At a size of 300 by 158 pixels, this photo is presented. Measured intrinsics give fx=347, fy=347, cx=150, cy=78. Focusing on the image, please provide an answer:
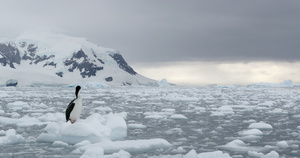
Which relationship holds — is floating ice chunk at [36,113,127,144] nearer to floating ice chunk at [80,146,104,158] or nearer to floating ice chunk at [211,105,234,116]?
floating ice chunk at [80,146,104,158]

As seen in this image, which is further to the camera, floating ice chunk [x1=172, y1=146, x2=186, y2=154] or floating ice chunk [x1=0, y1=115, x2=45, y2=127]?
floating ice chunk [x1=0, y1=115, x2=45, y2=127]

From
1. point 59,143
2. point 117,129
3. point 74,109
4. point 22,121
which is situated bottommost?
point 59,143

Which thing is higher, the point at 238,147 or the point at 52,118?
the point at 52,118

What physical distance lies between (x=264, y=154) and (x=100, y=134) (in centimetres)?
397

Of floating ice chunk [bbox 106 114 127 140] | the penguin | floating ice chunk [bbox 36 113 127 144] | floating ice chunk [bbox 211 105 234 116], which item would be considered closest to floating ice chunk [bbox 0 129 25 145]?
floating ice chunk [bbox 36 113 127 144]

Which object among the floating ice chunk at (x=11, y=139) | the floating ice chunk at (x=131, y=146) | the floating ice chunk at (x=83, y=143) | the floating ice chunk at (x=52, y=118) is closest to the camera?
the floating ice chunk at (x=131, y=146)

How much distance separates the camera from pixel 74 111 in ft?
31.3

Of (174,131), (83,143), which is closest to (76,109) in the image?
(83,143)

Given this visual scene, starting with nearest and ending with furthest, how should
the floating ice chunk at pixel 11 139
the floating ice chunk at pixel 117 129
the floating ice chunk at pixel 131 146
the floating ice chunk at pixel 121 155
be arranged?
the floating ice chunk at pixel 121 155 < the floating ice chunk at pixel 131 146 < the floating ice chunk at pixel 11 139 < the floating ice chunk at pixel 117 129

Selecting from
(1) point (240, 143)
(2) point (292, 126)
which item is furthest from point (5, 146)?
(2) point (292, 126)

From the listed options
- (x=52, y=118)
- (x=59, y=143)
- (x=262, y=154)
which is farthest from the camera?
(x=52, y=118)

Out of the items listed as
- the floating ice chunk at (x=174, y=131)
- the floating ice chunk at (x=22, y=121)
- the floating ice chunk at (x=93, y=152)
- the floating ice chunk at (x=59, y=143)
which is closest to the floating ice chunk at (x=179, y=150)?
the floating ice chunk at (x=93, y=152)

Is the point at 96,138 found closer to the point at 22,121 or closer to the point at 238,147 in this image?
the point at 238,147

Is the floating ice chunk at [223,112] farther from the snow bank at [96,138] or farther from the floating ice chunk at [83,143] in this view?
the floating ice chunk at [83,143]
